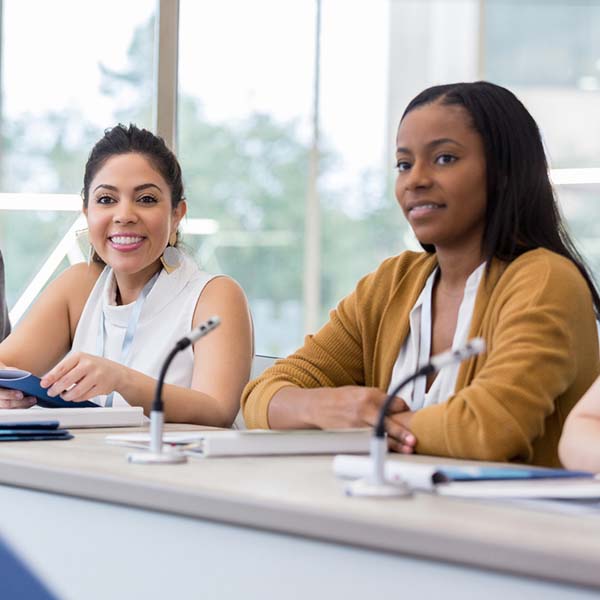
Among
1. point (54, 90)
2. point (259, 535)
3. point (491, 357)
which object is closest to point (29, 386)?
point (491, 357)

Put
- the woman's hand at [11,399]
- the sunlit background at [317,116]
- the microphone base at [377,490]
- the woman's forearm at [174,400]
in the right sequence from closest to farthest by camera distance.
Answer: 1. the microphone base at [377,490]
2. the woman's hand at [11,399]
3. the woman's forearm at [174,400]
4. the sunlit background at [317,116]

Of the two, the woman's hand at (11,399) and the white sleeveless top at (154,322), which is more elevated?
the white sleeveless top at (154,322)

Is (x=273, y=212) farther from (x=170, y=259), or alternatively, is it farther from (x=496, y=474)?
(x=496, y=474)

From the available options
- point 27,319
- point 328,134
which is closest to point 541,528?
point 27,319

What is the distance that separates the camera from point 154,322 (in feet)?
9.12

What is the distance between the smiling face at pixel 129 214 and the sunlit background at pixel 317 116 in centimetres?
490

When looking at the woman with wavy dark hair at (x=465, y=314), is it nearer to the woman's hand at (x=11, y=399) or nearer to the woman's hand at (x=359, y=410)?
the woman's hand at (x=359, y=410)

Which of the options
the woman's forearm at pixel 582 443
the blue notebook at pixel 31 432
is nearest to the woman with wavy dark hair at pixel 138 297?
the blue notebook at pixel 31 432

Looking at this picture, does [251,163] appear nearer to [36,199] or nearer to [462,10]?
[462,10]

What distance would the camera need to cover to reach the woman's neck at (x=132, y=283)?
2906 mm

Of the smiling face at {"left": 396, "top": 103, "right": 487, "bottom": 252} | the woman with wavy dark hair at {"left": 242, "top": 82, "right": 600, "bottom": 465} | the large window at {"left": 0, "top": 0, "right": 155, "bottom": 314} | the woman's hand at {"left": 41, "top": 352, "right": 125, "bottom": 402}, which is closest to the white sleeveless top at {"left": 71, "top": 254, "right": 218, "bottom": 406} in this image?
the woman's hand at {"left": 41, "top": 352, "right": 125, "bottom": 402}

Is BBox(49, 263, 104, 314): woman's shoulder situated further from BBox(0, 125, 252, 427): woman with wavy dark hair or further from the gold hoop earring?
the gold hoop earring

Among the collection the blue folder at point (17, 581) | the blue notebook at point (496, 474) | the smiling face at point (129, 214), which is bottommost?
the blue folder at point (17, 581)

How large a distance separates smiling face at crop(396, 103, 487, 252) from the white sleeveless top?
0.84 metres
